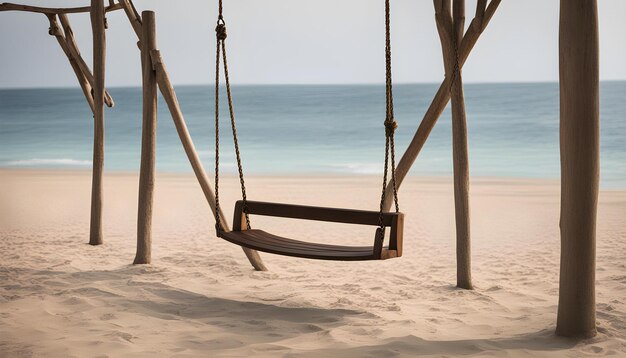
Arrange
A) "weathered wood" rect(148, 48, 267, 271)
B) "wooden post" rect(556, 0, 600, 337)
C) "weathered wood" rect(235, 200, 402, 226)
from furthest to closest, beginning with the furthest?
"weathered wood" rect(148, 48, 267, 271) < "weathered wood" rect(235, 200, 402, 226) < "wooden post" rect(556, 0, 600, 337)

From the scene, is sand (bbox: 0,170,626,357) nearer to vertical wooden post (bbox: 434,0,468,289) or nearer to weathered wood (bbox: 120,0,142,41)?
vertical wooden post (bbox: 434,0,468,289)

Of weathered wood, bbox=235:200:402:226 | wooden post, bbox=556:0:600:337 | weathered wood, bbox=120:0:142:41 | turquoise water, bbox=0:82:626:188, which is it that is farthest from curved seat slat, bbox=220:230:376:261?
turquoise water, bbox=0:82:626:188

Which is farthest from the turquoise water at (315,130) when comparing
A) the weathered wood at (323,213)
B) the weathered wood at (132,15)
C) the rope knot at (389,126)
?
the rope knot at (389,126)

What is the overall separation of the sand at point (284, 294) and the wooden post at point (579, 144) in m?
0.29

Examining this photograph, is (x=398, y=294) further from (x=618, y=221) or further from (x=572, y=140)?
(x=618, y=221)

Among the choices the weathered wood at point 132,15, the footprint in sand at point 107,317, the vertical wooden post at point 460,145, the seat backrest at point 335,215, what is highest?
the weathered wood at point 132,15

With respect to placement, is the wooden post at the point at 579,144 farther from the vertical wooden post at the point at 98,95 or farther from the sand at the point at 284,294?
the vertical wooden post at the point at 98,95

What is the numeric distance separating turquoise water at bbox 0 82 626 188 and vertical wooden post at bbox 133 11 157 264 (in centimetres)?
1017

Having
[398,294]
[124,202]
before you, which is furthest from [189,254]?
[124,202]

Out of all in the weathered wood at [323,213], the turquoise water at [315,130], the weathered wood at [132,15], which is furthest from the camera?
the turquoise water at [315,130]

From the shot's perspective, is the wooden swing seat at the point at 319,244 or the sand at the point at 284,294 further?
Result: the wooden swing seat at the point at 319,244

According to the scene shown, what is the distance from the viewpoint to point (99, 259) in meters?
5.03

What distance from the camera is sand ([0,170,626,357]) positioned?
305 centimetres

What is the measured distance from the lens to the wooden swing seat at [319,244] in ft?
10.6
